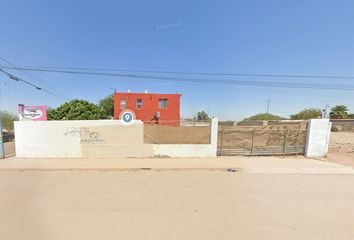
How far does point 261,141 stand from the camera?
1119 cm

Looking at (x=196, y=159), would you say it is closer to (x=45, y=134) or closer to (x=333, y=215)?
(x=333, y=215)

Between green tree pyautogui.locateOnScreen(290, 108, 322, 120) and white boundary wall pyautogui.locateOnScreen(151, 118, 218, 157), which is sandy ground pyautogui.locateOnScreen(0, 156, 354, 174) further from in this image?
green tree pyautogui.locateOnScreen(290, 108, 322, 120)

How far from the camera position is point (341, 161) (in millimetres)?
10023

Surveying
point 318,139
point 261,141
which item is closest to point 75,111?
point 261,141

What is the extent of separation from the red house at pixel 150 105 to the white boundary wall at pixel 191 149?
48.5 feet

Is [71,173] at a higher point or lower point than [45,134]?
lower

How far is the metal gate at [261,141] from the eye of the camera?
10820 mm

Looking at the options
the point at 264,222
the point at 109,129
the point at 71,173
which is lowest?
the point at 71,173

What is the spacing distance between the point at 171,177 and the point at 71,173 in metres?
3.95

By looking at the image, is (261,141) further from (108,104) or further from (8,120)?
(108,104)

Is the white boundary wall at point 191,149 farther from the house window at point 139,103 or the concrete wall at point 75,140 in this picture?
the house window at point 139,103

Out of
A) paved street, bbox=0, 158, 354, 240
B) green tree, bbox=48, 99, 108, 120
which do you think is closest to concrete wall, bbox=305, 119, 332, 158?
paved street, bbox=0, 158, 354, 240

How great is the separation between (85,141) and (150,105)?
1630 cm

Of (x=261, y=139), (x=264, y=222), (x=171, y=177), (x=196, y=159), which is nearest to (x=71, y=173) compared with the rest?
(x=171, y=177)
